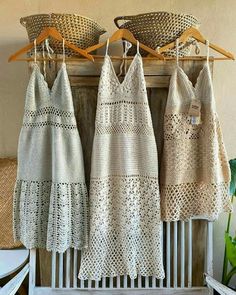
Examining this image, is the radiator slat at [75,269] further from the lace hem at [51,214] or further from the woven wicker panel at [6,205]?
the woven wicker panel at [6,205]

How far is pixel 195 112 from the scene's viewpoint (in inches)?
52.5

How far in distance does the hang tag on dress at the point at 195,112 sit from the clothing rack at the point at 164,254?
0.15m

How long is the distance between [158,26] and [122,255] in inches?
39.6

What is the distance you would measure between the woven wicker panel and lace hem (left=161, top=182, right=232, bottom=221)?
0.77 m

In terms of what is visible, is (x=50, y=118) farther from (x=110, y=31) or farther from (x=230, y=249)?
(x=230, y=249)

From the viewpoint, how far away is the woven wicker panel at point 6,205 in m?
1.56

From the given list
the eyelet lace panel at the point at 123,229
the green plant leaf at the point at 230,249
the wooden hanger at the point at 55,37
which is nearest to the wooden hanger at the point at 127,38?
the wooden hanger at the point at 55,37

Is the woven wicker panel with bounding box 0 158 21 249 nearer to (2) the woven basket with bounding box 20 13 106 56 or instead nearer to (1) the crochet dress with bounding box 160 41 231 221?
(2) the woven basket with bounding box 20 13 106 56

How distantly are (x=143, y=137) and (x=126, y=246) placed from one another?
0.48 metres

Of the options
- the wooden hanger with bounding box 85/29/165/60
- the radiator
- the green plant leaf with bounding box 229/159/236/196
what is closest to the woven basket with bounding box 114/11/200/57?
the wooden hanger with bounding box 85/29/165/60

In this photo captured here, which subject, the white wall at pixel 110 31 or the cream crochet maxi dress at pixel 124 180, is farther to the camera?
the white wall at pixel 110 31

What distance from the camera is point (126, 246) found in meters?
1.36

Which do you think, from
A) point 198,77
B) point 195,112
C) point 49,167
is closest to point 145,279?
point 49,167

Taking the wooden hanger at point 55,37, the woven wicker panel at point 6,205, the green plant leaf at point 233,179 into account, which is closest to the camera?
the wooden hanger at point 55,37
